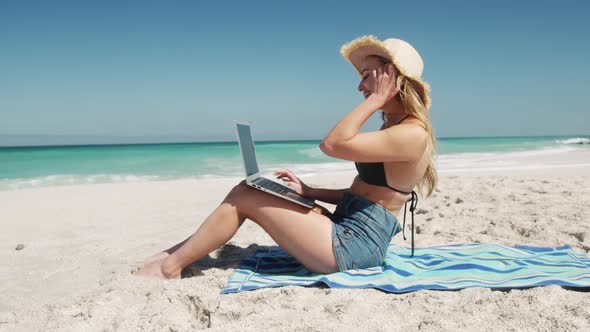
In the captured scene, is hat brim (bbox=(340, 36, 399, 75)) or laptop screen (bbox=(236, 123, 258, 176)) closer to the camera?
hat brim (bbox=(340, 36, 399, 75))

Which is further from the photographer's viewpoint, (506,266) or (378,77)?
(506,266)

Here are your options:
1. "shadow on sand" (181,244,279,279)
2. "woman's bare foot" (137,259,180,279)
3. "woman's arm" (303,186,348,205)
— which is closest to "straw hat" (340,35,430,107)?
"woman's arm" (303,186,348,205)

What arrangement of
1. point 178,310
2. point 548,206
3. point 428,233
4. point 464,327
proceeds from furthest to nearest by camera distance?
1. point 548,206
2. point 428,233
3. point 178,310
4. point 464,327

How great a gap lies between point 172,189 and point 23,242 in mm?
4088

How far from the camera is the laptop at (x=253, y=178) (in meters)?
2.77

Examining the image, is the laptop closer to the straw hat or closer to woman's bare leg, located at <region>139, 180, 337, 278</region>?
woman's bare leg, located at <region>139, 180, 337, 278</region>

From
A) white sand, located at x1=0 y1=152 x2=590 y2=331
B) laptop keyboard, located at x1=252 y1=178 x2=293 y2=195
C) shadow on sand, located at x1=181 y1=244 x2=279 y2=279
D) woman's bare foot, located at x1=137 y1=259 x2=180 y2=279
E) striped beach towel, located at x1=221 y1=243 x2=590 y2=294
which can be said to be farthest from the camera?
shadow on sand, located at x1=181 y1=244 x2=279 y2=279

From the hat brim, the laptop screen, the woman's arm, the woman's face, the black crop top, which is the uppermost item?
the hat brim

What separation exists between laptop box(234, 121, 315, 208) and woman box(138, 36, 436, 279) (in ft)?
0.19

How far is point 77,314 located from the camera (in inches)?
96.7

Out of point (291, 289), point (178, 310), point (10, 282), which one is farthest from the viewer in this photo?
point (10, 282)

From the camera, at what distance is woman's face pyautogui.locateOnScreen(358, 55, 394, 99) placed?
2.76 metres

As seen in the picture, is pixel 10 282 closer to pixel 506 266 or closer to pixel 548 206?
pixel 506 266

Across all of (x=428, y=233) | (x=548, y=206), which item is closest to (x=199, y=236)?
(x=428, y=233)
